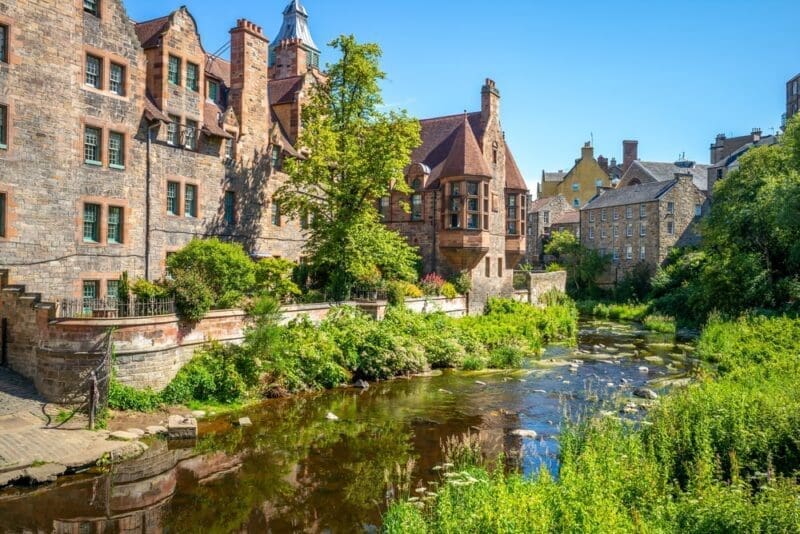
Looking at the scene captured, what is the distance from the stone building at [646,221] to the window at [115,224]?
4692 cm

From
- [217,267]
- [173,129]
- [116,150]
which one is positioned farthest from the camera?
[173,129]

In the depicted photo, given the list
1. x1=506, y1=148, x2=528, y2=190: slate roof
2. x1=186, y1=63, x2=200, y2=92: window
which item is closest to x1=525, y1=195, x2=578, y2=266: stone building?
x1=506, y1=148, x2=528, y2=190: slate roof

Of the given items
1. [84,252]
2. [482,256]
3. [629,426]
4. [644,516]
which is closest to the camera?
[644,516]

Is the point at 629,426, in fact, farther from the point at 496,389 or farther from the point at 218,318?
the point at 218,318

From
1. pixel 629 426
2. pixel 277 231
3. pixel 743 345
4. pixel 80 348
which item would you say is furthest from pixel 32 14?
pixel 743 345

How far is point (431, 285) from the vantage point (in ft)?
110

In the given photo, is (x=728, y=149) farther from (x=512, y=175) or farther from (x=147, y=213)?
(x=147, y=213)

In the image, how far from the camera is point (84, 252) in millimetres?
22047

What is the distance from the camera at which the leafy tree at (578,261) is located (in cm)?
5891

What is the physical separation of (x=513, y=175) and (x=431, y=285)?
1244cm

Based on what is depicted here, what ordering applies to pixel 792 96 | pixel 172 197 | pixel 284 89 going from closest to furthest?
pixel 172 197
pixel 284 89
pixel 792 96

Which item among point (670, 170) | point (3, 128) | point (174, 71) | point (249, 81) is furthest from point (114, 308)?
point (670, 170)

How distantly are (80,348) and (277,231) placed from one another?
15.5 m

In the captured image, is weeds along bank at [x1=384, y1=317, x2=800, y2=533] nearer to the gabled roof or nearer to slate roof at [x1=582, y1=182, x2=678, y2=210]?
the gabled roof
